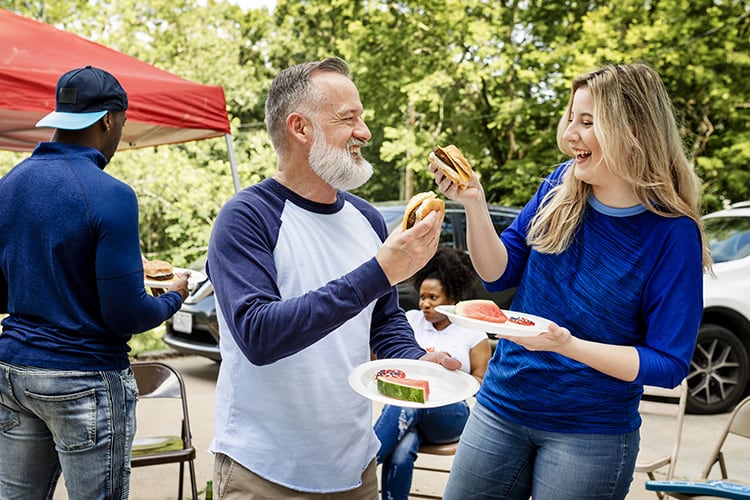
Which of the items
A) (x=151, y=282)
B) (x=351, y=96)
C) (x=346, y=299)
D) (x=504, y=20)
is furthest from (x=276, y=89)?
(x=504, y=20)

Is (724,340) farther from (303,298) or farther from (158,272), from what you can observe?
(303,298)

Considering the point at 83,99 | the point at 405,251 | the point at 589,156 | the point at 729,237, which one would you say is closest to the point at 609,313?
the point at 589,156

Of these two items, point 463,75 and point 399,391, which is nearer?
point 399,391

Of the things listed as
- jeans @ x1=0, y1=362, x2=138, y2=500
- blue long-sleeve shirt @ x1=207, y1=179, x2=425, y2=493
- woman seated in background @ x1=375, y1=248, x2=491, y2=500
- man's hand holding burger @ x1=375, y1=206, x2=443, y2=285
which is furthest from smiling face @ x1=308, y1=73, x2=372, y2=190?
woman seated in background @ x1=375, y1=248, x2=491, y2=500

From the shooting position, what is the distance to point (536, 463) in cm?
217

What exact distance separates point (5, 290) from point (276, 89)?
1.37 metres

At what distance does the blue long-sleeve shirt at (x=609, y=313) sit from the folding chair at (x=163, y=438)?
2145mm

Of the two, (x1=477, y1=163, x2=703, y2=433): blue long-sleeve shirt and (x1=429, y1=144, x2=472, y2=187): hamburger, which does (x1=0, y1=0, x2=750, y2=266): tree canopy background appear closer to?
(x1=429, y1=144, x2=472, y2=187): hamburger

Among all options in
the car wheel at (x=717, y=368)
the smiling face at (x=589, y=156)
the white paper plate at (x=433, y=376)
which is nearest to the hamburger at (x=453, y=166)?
the smiling face at (x=589, y=156)

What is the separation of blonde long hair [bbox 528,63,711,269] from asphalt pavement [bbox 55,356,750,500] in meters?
2.91

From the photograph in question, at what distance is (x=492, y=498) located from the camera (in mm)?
2242

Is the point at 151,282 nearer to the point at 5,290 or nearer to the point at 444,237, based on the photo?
the point at 5,290

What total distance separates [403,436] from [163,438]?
141 cm

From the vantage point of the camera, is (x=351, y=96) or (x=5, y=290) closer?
(x=351, y=96)
